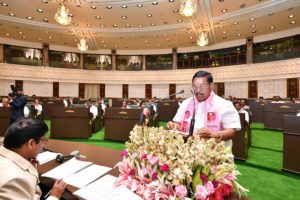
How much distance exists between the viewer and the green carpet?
3215 millimetres

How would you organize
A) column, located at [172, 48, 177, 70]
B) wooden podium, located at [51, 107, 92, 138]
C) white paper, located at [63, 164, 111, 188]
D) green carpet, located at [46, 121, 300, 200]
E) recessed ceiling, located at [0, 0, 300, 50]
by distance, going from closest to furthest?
white paper, located at [63, 164, 111, 188]
green carpet, located at [46, 121, 300, 200]
wooden podium, located at [51, 107, 92, 138]
recessed ceiling, located at [0, 0, 300, 50]
column, located at [172, 48, 177, 70]

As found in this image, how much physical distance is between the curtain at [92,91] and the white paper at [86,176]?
68.6ft

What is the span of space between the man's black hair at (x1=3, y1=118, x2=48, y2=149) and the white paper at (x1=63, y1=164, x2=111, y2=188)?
360 mm

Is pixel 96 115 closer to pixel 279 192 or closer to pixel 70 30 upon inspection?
pixel 279 192

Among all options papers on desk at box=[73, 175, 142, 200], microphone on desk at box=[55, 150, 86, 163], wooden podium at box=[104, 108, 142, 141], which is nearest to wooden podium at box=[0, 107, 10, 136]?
wooden podium at box=[104, 108, 142, 141]

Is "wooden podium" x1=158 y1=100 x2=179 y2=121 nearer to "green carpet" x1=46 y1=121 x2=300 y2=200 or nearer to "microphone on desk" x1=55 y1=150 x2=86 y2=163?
"green carpet" x1=46 y1=121 x2=300 y2=200

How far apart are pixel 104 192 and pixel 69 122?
5.71 m

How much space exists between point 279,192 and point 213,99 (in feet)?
6.50

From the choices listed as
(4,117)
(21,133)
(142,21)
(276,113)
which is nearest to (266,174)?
(21,133)

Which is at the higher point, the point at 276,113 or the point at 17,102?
the point at 17,102

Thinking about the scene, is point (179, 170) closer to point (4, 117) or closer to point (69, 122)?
point (69, 122)

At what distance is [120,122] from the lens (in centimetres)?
648

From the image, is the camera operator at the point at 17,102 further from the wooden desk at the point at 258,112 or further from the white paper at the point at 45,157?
the wooden desk at the point at 258,112

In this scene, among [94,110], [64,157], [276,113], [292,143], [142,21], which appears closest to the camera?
[64,157]
